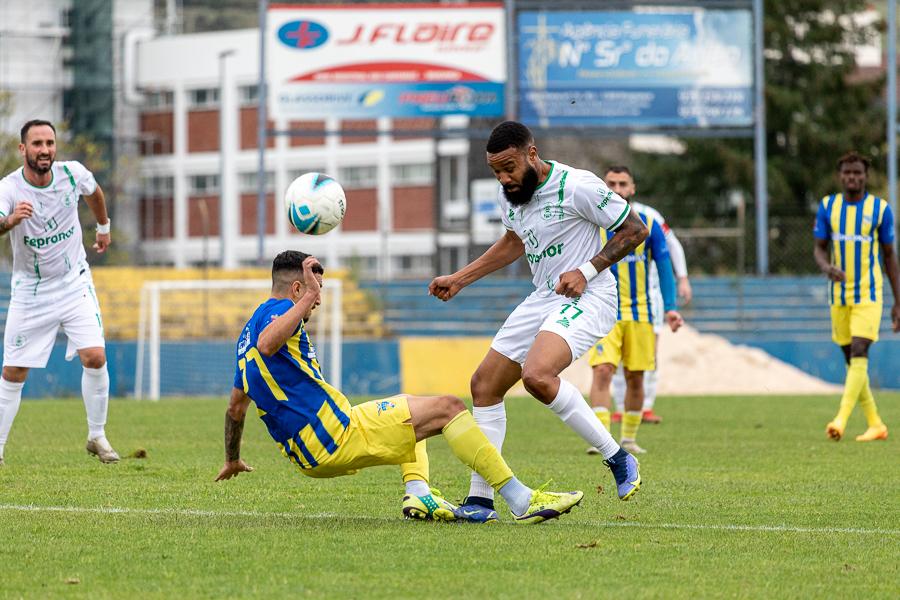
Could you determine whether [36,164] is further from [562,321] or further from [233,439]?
[562,321]

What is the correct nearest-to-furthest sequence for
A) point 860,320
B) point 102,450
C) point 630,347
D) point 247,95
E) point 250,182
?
point 102,450 → point 630,347 → point 860,320 → point 247,95 → point 250,182

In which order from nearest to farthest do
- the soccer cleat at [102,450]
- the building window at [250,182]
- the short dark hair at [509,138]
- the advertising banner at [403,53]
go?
the short dark hair at [509,138], the soccer cleat at [102,450], the advertising banner at [403,53], the building window at [250,182]

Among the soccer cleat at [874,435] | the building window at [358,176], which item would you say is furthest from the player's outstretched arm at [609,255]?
the building window at [358,176]

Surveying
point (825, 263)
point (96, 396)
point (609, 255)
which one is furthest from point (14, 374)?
point (825, 263)

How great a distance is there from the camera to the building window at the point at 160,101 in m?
59.3

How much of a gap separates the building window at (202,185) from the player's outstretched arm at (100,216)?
1945 inches

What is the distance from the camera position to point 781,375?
25.9 m

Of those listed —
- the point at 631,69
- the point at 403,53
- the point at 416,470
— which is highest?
the point at 403,53

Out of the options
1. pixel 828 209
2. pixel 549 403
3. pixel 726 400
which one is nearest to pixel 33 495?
pixel 549 403

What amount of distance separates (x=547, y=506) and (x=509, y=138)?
71.9 inches

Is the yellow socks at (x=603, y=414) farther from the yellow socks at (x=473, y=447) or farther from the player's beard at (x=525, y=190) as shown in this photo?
the yellow socks at (x=473, y=447)

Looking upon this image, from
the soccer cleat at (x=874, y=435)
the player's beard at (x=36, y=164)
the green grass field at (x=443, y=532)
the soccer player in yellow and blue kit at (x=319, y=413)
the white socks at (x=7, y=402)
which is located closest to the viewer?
the green grass field at (x=443, y=532)

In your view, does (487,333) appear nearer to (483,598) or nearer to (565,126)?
(565,126)

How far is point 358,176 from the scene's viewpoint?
5734 centimetres
